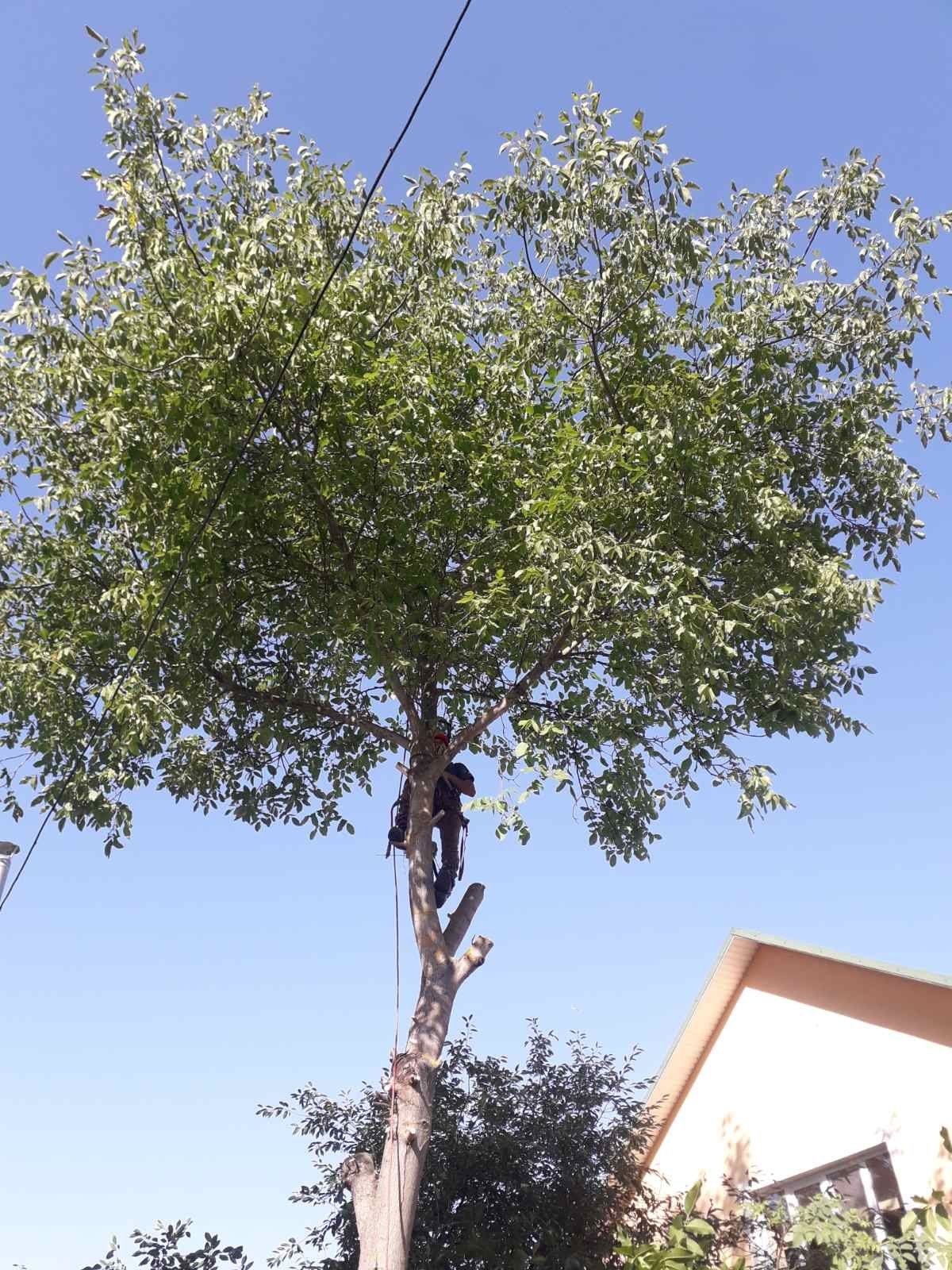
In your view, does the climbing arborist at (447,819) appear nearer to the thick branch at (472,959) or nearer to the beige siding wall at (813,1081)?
the thick branch at (472,959)

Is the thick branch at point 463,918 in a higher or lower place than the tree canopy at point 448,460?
lower

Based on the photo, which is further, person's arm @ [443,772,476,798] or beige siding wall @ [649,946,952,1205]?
person's arm @ [443,772,476,798]

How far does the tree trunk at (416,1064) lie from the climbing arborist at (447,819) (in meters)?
0.57

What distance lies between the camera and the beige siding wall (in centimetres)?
938

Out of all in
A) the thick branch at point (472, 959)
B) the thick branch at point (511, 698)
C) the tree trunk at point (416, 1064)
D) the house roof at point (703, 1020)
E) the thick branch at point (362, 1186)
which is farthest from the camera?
the house roof at point (703, 1020)

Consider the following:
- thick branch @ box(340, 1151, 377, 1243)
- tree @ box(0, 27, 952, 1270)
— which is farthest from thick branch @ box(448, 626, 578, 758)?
thick branch @ box(340, 1151, 377, 1243)

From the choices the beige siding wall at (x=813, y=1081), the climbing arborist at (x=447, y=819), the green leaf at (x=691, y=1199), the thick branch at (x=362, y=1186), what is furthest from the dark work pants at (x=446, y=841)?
the beige siding wall at (x=813, y=1081)

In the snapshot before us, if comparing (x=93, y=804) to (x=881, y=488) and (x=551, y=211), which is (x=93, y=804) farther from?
(x=881, y=488)

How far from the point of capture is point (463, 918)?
898 centimetres

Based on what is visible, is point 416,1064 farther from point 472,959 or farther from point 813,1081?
point 813,1081

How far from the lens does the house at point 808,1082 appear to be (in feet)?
30.9

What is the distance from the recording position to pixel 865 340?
9.23m

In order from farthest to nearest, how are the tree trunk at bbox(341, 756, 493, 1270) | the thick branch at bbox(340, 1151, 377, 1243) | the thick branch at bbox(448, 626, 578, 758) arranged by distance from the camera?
the thick branch at bbox(448, 626, 578, 758)
the thick branch at bbox(340, 1151, 377, 1243)
the tree trunk at bbox(341, 756, 493, 1270)

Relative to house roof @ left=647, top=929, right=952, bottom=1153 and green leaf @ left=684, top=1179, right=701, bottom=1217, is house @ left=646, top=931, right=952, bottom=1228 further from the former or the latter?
green leaf @ left=684, top=1179, right=701, bottom=1217
